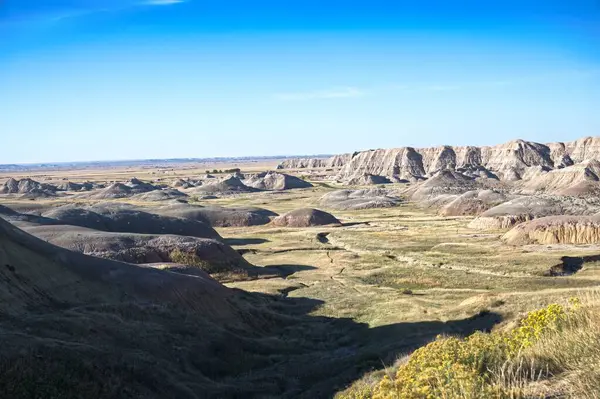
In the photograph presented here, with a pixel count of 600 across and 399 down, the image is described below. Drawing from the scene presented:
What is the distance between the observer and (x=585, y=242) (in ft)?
168

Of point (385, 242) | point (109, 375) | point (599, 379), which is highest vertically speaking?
point (599, 379)

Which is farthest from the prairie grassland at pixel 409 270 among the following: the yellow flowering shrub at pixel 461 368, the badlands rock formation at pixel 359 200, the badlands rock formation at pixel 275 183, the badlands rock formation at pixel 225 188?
the badlands rock formation at pixel 275 183

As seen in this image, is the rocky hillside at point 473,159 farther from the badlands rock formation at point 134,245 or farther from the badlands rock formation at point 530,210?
the badlands rock formation at point 134,245

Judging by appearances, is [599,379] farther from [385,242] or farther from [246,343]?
[385,242]

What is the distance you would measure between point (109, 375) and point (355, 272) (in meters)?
30.7

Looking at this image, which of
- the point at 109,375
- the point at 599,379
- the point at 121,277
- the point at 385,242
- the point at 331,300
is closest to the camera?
the point at 599,379

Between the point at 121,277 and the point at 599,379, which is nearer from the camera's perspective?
the point at 599,379

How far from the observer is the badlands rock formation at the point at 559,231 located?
5184 cm

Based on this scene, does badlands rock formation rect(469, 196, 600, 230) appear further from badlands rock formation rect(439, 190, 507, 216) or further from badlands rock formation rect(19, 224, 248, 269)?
badlands rock formation rect(19, 224, 248, 269)

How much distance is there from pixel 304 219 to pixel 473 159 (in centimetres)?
11656

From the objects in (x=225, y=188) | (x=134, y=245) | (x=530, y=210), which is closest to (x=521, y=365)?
(x=134, y=245)

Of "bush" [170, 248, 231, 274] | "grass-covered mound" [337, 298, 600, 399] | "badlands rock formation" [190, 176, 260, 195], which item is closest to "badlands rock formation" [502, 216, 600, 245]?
"bush" [170, 248, 231, 274]

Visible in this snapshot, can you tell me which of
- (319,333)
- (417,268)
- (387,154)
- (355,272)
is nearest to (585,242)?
(417,268)

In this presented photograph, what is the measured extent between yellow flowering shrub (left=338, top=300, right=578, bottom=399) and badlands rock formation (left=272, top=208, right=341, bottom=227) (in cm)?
6631
